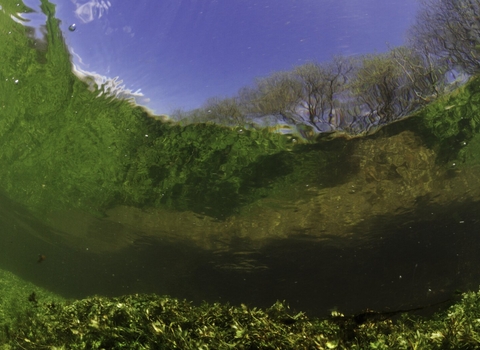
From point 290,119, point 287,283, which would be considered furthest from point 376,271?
point 290,119

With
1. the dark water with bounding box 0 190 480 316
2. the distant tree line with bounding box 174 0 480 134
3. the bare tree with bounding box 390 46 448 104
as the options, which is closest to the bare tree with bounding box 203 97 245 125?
the distant tree line with bounding box 174 0 480 134

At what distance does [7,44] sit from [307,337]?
11730 millimetres

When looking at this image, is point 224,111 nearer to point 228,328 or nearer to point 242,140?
point 242,140

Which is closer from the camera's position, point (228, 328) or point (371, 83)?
point (228, 328)

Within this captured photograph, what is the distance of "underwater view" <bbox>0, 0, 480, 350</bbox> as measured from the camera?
6086mm

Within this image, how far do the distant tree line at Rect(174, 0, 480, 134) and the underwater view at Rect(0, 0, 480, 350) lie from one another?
0.17 ft

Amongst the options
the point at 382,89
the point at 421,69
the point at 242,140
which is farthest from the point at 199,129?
the point at 421,69

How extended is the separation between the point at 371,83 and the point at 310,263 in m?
21.0

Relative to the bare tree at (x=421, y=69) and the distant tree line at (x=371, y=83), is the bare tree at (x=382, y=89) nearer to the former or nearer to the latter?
the distant tree line at (x=371, y=83)

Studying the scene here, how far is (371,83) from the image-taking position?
9648 millimetres

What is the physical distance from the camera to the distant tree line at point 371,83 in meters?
9.03

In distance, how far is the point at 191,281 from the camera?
33.9m

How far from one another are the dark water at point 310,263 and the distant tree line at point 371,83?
38.8 ft

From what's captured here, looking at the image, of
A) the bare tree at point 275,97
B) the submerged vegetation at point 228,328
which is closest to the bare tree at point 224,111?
the bare tree at point 275,97
